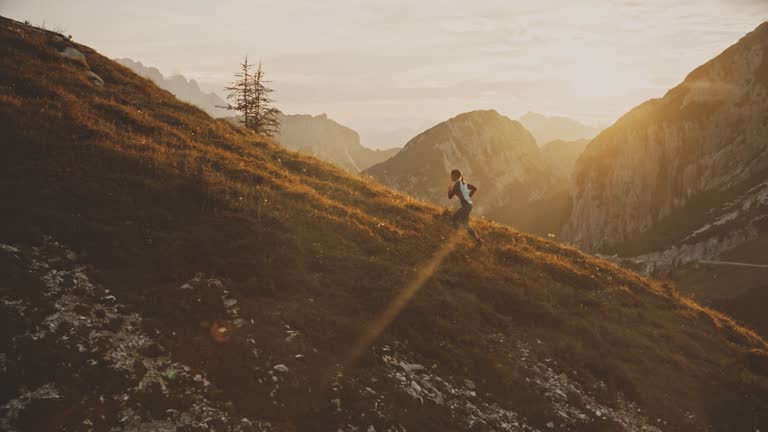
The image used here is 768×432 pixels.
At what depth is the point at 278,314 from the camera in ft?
39.3

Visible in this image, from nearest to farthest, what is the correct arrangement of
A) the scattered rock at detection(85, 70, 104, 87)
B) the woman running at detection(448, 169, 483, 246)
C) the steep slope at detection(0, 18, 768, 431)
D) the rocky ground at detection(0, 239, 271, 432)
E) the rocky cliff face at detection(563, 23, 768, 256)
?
the rocky ground at detection(0, 239, 271, 432), the steep slope at detection(0, 18, 768, 431), the woman running at detection(448, 169, 483, 246), the scattered rock at detection(85, 70, 104, 87), the rocky cliff face at detection(563, 23, 768, 256)

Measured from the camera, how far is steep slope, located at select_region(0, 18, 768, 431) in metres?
9.19

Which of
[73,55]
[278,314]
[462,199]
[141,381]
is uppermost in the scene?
[73,55]

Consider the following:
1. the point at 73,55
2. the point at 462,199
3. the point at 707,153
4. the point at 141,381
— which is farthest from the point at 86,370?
the point at 707,153

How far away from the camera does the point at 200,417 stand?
28.3ft

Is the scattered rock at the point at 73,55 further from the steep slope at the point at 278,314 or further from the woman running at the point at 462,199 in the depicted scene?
the woman running at the point at 462,199

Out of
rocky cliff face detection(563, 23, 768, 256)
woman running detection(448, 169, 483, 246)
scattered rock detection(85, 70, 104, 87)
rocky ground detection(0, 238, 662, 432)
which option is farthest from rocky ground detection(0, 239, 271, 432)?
rocky cliff face detection(563, 23, 768, 256)

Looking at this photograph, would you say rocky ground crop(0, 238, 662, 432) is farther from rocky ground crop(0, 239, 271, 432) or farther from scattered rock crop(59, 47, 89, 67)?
scattered rock crop(59, 47, 89, 67)

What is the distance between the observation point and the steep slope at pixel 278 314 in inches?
362

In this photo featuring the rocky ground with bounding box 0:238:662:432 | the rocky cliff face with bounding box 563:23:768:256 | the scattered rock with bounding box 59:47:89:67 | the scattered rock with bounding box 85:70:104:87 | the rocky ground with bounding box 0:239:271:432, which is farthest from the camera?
the rocky cliff face with bounding box 563:23:768:256

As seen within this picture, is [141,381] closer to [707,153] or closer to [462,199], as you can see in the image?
[462,199]

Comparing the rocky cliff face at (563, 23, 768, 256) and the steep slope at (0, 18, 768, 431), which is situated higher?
the rocky cliff face at (563, 23, 768, 256)

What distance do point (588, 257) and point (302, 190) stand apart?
15.3 m

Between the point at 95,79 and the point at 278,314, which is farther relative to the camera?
the point at 95,79
